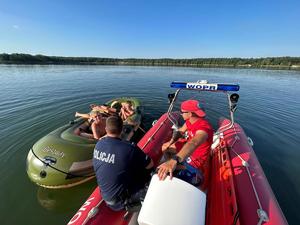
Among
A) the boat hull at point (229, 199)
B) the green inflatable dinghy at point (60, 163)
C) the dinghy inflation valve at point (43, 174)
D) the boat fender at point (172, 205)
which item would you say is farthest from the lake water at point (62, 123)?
the boat fender at point (172, 205)

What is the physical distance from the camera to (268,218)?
2049 mm

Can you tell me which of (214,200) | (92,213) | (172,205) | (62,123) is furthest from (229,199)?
(62,123)

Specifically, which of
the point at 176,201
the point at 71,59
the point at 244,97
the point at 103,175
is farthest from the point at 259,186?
the point at 71,59

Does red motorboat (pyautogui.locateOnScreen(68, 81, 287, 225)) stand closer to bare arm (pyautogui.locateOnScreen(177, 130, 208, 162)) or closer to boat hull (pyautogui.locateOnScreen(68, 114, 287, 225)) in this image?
boat hull (pyautogui.locateOnScreen(68, 114, 287, 225))

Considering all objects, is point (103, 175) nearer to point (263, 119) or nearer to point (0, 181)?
point (0, 181)

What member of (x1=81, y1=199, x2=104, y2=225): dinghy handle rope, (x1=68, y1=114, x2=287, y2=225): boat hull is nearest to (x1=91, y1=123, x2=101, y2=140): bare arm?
(x1=68, y1=114, x2=287, y2=225): boat hull

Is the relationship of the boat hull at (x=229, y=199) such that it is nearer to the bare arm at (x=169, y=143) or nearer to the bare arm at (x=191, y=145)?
the bare arm at (x=169, y=143)

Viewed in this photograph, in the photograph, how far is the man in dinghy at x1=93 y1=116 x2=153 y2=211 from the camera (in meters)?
1.85

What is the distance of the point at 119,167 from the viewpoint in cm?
185

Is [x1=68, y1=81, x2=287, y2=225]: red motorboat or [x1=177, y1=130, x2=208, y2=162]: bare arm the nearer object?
[x1=68, y1=81, x2=287, y2=225]: red motorboat

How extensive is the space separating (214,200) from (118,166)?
159 centimetres

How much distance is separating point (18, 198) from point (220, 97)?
36.5 ft

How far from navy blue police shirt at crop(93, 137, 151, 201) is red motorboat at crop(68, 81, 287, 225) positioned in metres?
0.23

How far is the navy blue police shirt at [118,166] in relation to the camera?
1.85 meters
